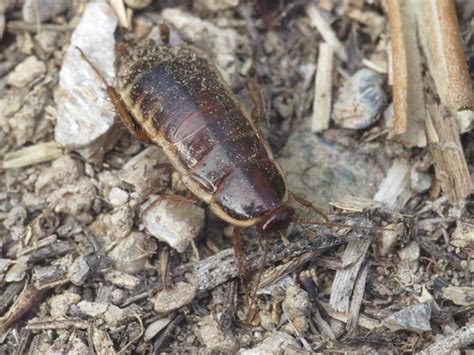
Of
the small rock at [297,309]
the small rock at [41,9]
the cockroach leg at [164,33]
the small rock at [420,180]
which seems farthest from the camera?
the small rock at [41,9]

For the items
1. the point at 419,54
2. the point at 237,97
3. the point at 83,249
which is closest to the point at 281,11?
the point at 237,97

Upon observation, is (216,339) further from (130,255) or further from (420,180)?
(420,180)

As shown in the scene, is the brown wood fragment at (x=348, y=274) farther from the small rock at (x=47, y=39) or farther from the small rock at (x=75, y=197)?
the small rock at (x=47, y=39)

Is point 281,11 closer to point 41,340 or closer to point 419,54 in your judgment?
point 419,54

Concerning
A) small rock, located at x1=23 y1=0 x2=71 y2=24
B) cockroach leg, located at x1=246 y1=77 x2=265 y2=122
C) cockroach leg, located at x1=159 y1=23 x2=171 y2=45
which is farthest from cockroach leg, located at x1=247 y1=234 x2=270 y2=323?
small rock, located at x1=23 y1=0 x2=71 y2=24

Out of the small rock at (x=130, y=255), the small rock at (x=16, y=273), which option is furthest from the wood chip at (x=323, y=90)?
the small rock at (x=16, y=273)
